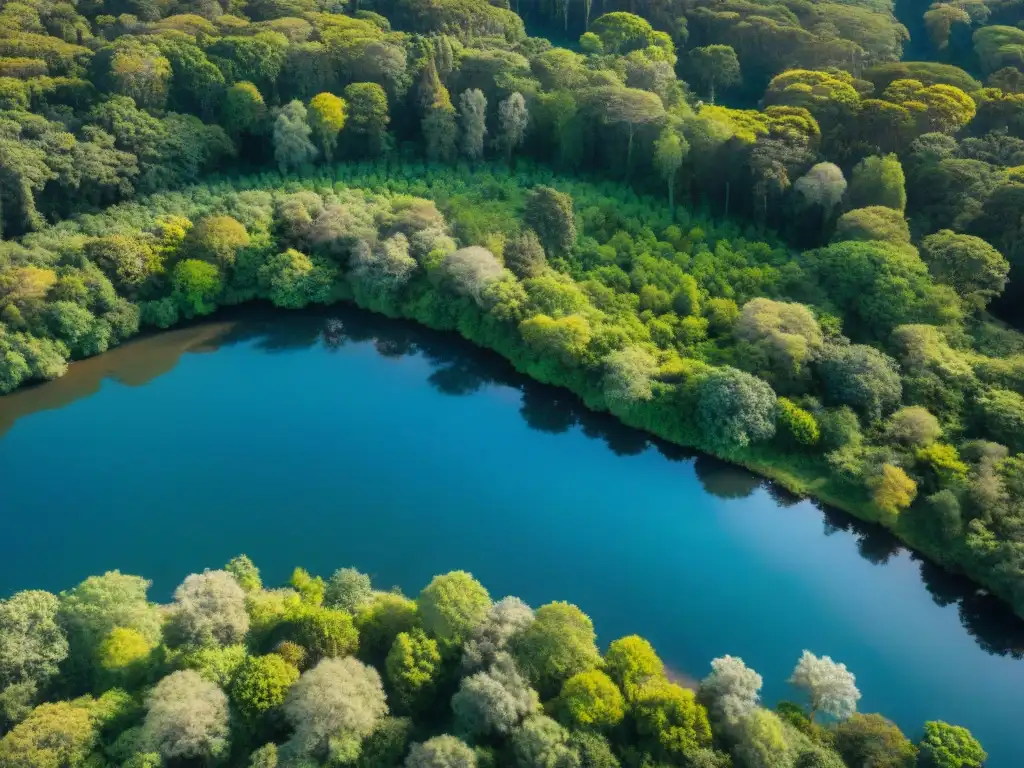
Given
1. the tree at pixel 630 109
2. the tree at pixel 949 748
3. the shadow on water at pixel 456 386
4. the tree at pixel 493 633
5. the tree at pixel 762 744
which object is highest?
the tree at pixel 630 109

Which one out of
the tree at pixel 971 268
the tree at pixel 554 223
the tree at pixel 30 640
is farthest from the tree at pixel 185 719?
the tree at pixel 971 268

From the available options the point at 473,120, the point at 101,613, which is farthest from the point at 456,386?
the point at 101,613

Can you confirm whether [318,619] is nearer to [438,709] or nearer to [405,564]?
[438,709]

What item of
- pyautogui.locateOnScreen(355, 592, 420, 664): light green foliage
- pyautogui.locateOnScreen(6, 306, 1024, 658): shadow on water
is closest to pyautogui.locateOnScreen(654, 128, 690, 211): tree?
pyautogui.locateOnScreen(6, 306, 1024, 658): shadow on water

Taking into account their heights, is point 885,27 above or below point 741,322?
above

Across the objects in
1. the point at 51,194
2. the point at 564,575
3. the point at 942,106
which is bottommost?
the point at 564,575

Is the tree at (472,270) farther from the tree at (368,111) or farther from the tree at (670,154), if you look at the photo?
the tree at (368,111)

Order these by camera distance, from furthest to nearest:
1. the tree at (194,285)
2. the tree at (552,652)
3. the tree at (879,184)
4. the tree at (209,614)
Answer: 1. the tree at (879,184)
2. the tree at (194,285)
3. the tree at (209,614)
4. the tree at (552,652)

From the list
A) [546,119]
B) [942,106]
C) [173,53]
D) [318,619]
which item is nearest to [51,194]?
[173,53]
